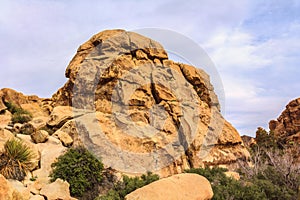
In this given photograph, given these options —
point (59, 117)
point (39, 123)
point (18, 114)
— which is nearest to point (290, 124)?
point (59, 117)

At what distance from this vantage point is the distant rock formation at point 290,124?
42094 millimetres

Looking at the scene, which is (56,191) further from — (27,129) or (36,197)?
(27,129)

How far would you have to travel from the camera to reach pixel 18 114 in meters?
24.9

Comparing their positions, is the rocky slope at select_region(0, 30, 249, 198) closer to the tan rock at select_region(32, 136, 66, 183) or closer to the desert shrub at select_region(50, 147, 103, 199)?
the tan rock at select_region(32, 136, 66, 183)

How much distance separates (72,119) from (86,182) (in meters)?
8.34

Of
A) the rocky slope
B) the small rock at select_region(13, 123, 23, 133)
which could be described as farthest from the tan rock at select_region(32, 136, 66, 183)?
the small rock at select_region(13, 123, 23, 133)

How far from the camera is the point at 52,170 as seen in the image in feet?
50.4

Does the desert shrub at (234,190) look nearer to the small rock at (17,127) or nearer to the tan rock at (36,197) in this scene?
the tan rock at (36,197)

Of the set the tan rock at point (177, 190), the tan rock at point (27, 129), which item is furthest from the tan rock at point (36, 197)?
the tan rock at point (27, 129)

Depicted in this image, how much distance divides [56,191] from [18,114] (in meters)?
14.7

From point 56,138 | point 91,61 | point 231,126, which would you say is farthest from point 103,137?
point 231,126

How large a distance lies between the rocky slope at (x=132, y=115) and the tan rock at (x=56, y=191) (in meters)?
3.78

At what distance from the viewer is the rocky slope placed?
19.8 meters

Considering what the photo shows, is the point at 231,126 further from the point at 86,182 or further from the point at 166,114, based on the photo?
the point at 86,182
